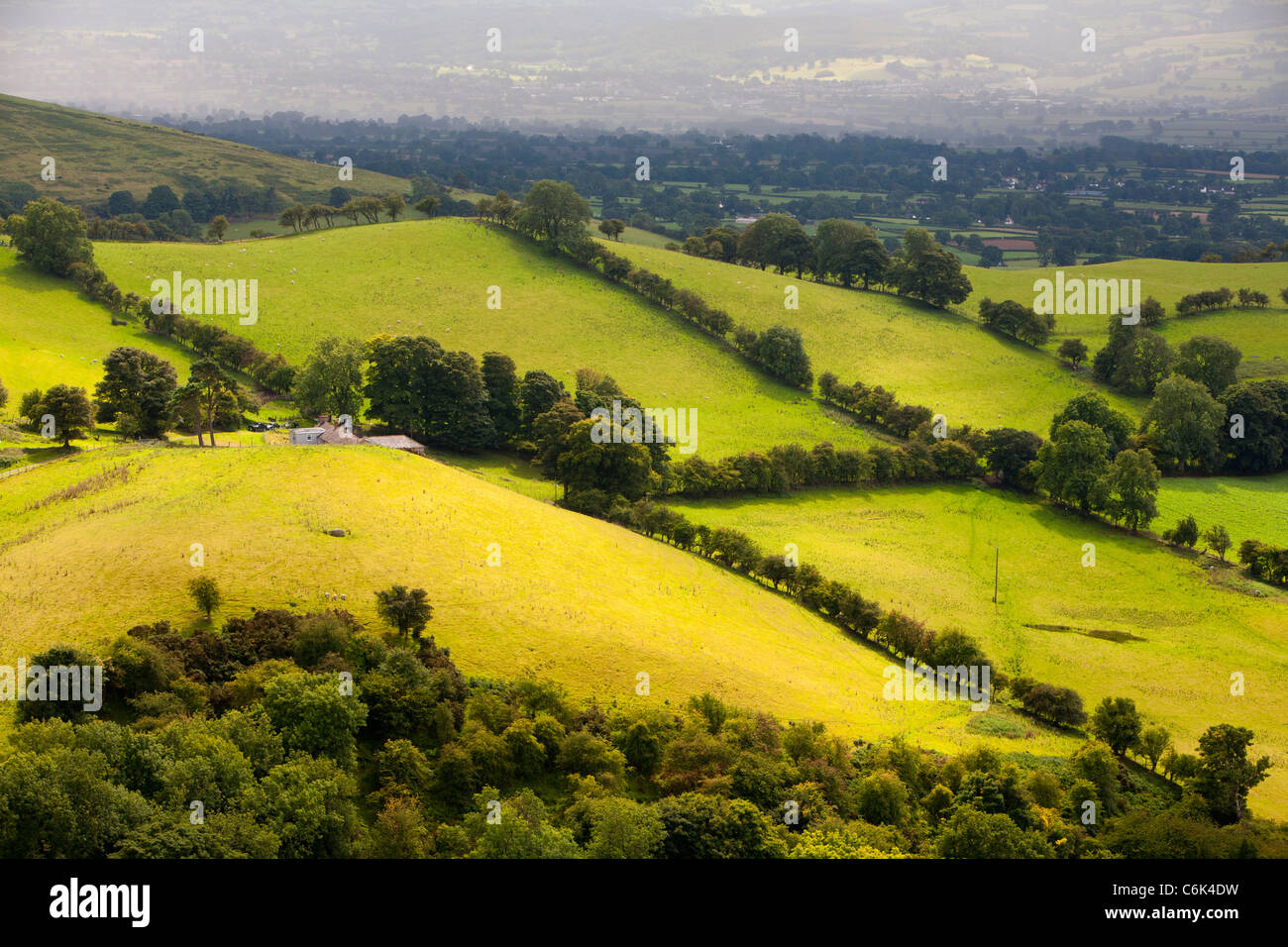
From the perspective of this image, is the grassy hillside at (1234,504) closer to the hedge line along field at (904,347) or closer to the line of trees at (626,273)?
the hedge line along field at (904,347)

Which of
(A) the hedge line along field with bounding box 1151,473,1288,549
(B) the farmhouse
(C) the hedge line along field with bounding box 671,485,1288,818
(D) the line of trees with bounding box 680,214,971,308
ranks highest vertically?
(D) the line of trees with bounding box 680,214,971,308

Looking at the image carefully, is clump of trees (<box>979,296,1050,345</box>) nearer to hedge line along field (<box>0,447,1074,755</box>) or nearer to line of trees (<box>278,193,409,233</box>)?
hedge line along field (<box>0,447,1074,755</box>)

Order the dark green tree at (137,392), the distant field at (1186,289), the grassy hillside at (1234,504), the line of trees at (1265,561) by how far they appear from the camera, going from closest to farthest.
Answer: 1. the line of trees at (1265,561)
2. the dark green tree at (137,392)
3. the grassy hillside at (1234,504)
4. the distant field at (1186,289)

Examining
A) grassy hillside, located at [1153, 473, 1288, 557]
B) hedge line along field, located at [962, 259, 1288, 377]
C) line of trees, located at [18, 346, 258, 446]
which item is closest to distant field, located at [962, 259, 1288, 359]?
hedge line along field, located at [962, 259, 1288, 377]

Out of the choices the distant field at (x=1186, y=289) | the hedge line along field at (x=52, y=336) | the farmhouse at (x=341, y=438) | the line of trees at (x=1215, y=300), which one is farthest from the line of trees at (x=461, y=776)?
the line of trees at (x=1215, y=300)

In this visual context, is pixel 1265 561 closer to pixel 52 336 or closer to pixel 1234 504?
pixel 1234 504

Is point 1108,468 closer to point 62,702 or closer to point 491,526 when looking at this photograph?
point 491,526
